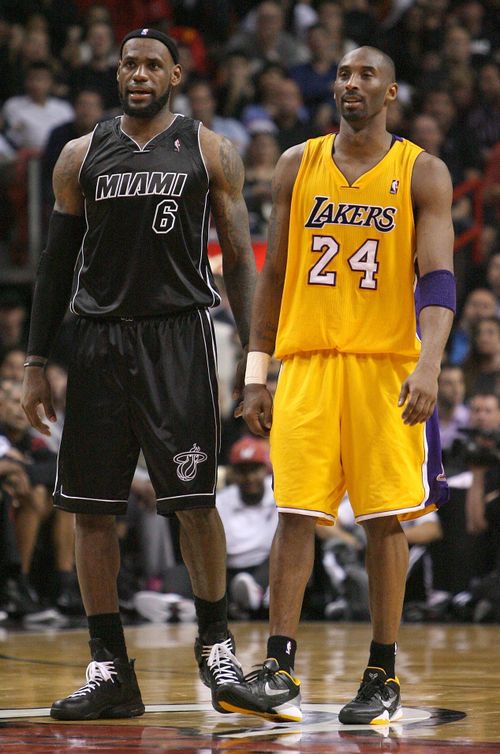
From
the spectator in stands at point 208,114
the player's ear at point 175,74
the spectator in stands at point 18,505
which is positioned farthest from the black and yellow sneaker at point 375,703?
the spectator in stands at point 208,114

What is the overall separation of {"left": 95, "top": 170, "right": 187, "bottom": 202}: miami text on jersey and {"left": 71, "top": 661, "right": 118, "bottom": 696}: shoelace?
1.53m

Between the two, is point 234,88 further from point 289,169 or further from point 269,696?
point 269,696

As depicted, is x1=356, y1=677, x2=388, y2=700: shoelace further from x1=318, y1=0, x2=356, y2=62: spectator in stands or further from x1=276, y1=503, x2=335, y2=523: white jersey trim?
x1=318, y1=0, x2=356, y2=62: spectator in stands

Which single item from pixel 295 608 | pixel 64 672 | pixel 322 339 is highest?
pixel 322 339

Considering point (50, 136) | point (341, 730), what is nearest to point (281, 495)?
point (341, 730)

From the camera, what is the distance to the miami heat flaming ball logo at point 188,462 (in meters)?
4.59

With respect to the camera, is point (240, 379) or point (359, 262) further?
point (240, 379)

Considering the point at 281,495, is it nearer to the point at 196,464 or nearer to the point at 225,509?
the point at 196,464

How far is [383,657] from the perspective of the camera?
14.6 ft

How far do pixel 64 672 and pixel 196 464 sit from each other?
1.81 meters

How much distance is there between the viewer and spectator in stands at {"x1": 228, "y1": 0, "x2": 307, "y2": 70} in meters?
14.6

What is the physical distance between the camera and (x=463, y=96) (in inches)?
563

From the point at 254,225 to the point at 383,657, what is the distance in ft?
25.0

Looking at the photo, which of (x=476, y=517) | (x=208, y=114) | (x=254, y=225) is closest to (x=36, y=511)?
(x=476, y=517)
